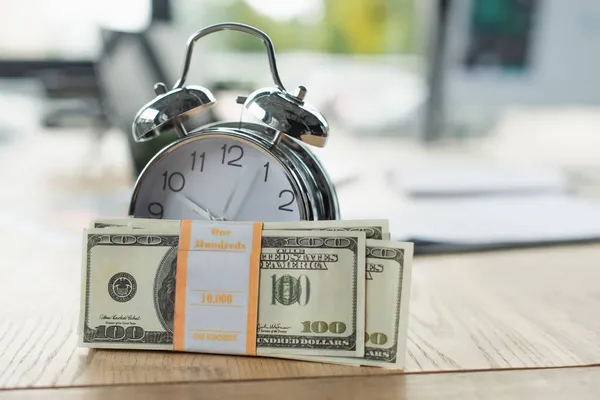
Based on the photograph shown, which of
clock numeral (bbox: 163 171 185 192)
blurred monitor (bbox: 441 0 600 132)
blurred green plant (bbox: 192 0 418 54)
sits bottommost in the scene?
clock numeral (bbox: 163 171 185 192)

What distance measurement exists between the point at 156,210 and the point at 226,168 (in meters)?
0.08

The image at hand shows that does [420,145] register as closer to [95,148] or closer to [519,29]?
[519,29]

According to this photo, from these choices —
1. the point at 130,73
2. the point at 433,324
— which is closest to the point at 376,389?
the point at 433,324

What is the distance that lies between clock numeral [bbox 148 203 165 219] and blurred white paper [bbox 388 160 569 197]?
802 mm

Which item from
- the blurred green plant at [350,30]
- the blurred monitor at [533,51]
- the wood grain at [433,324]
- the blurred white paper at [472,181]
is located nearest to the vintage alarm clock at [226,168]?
the wood grain at [433,324]

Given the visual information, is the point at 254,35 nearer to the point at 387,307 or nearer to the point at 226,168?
the point at 226,168

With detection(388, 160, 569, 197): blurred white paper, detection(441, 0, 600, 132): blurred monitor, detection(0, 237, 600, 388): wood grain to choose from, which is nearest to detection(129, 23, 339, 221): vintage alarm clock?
detection(0, 237, 600, 388): wood grain

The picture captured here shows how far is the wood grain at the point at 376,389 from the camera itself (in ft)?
1.75

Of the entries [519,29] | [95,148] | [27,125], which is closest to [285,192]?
[95,148]

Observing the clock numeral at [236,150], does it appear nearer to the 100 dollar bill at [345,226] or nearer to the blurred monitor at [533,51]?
the 100 dollar bill at [345,226]

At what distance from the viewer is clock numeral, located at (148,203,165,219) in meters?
0.69

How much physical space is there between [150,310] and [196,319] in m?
0.04

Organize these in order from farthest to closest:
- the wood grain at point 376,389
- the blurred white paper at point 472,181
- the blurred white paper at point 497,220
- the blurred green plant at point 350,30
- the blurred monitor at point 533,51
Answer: the blurred green plant at point 350,30 < the blurred monitor at point 533,51 < the blurred white paper at point 472,181 < the blurred white paper at point 497,220 < the wood grain at point 376,389

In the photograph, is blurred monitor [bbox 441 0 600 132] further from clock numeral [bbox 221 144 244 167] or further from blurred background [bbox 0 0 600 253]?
clock numeral [bbox 221 144 244 167]
